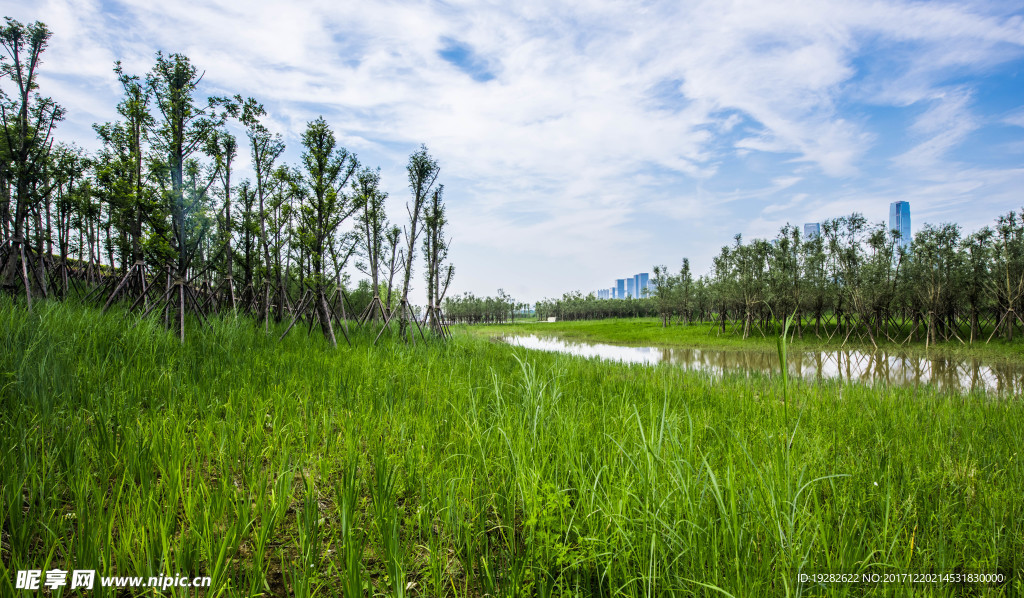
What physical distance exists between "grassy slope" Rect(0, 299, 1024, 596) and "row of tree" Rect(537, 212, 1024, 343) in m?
20.8

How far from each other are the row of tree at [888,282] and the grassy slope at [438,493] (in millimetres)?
20820

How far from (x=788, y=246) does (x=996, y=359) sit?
726 inches

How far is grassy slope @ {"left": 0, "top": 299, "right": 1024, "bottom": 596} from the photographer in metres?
1.69

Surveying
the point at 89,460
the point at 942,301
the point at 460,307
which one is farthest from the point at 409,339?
the point at 460,307

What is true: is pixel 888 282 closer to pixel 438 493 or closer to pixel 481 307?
pixel 438 493

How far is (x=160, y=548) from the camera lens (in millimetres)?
1754

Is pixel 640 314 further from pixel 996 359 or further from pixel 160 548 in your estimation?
pixel 160 548

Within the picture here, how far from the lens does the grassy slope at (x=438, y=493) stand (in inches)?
66.7

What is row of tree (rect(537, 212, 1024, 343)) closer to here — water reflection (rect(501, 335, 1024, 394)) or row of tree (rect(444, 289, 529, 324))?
water reflection (rect(501, 335, 1024, 394))

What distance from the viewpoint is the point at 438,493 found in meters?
2.20

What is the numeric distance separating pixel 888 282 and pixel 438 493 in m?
37.8

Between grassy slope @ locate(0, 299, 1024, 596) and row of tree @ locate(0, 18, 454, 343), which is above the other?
row of tree @ locate(0, 18, 454, 343)

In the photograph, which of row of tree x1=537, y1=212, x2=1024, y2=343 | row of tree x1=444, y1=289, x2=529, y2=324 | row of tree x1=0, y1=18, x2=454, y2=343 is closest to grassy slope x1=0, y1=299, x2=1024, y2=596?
row of tree x1=0, y1=18, x2=454, y2=343

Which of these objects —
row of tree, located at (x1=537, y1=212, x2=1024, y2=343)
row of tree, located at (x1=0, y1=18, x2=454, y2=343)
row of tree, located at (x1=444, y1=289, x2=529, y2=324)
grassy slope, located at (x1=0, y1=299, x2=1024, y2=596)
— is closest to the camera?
grassy slope, located at (x1=0, y1=299, x2=1024, y2=596)
